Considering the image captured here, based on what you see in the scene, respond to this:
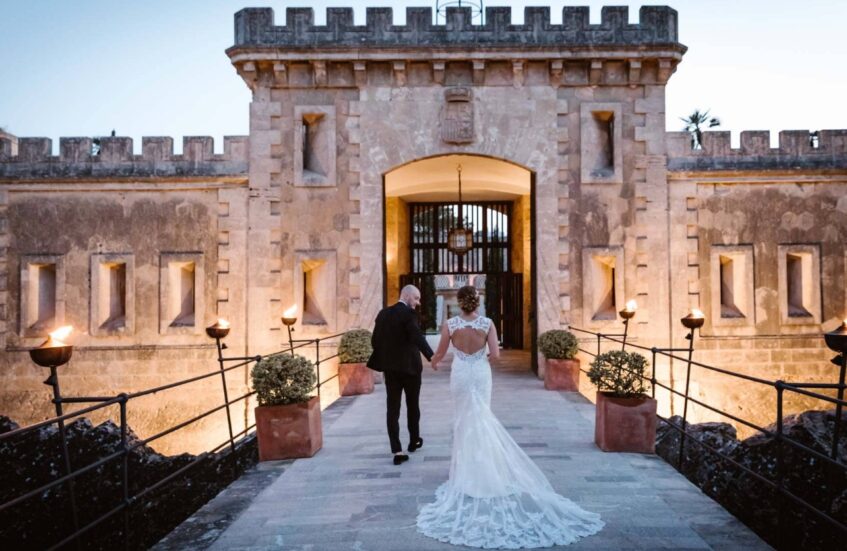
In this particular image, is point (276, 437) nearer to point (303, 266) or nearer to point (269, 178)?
point (303, 266)

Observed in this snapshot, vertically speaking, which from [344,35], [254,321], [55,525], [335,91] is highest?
[344,35]

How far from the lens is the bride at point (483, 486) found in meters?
4.41

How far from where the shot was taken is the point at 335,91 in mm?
12812

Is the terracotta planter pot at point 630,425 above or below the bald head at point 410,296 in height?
below

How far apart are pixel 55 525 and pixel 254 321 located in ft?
17.8

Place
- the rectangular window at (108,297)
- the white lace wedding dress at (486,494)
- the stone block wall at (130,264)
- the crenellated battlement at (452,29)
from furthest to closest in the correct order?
the rectangular window at (108,297)
the stone block wall at (130,264)
the crenellated battlement at (452,29)
the white lace wedding dress at (486,494)

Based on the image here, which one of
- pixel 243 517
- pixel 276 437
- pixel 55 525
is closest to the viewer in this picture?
pixel 243 517

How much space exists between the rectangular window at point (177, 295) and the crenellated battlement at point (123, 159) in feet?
5.59

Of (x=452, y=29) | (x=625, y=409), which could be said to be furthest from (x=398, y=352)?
(x=452, y=29)

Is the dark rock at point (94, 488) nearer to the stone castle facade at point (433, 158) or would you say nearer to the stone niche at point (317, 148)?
the stone castle facade at point (433, 158)

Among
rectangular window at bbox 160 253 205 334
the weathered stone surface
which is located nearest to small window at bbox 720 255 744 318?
the weathered stone surface

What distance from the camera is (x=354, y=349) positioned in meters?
11.0

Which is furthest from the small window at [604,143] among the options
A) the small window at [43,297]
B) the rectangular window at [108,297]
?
the small window at [43,297]

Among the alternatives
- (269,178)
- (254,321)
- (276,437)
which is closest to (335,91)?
(269,178)
